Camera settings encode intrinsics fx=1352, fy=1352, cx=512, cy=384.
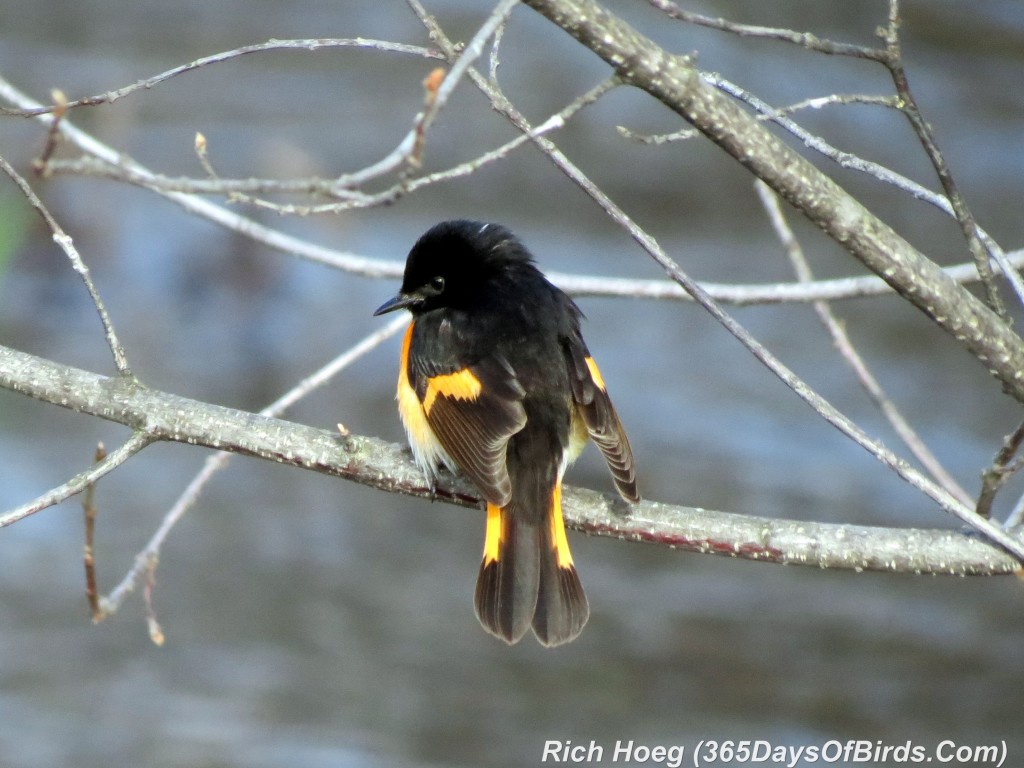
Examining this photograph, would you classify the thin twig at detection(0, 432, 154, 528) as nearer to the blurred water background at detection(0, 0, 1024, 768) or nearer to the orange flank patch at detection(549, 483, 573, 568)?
the orange flank patch at detection(549, 483, 573, 568)

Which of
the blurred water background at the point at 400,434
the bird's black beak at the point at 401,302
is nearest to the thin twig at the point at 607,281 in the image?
the bird's black beak at the point at 401,302

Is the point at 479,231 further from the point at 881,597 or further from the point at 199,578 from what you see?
the point at 881,597

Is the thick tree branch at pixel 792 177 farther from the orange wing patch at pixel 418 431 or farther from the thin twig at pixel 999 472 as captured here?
the orange wing patch at pixel 418 431

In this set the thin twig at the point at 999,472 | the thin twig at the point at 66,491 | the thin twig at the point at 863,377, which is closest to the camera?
the thin twig at the point at 66,491

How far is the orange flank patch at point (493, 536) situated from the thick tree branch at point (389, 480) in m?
0.50

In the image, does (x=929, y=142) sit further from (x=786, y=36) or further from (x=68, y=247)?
(x=68, y=247)

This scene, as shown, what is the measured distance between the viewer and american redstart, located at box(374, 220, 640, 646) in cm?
395

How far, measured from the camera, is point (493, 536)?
4035 mm

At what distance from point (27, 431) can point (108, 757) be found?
3.03 metres

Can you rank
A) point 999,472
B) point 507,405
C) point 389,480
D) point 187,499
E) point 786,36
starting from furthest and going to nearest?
point 507,405 < point 187,499 < point 389,480 < point 999,472 < point 786,36

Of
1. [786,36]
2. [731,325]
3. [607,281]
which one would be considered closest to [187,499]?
[607,281]

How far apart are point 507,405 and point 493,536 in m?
0.40

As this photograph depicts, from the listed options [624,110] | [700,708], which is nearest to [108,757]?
[700,708]

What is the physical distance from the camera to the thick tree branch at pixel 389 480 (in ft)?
10.6
